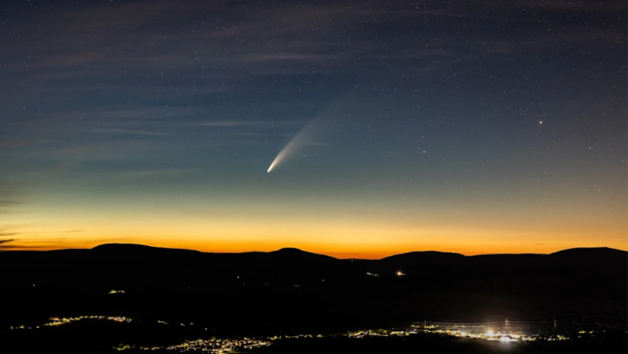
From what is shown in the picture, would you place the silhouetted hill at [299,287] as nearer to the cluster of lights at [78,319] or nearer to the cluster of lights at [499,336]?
the cluster of lights at [78,319]

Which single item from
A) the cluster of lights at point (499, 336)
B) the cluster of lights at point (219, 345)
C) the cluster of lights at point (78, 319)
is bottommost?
Answer: the cluster of lights at point (219, 345)

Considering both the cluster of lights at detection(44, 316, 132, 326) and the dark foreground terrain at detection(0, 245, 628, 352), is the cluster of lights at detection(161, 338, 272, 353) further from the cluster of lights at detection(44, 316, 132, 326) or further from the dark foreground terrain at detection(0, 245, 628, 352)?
the cluster of lights at detection(44, 316, 132, 326)

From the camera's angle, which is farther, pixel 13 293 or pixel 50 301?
pixel 13 293

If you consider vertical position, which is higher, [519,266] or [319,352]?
[519,266]

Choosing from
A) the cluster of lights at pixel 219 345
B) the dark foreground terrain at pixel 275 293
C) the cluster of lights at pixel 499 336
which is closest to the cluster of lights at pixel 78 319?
the dark foreground terrain at pixel 275 293

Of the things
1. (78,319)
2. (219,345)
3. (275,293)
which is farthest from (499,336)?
(275,293)

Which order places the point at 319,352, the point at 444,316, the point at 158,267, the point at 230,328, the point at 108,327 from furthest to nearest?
1. the point at 158,267
2. the point at 444,316
3. the point at 230,328
4. the point at 108,327
5. the point at 319,352

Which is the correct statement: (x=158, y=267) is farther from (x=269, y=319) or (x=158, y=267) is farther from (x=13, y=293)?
(x=269, y=319)

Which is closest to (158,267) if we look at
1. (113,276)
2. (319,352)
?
(113,276)
